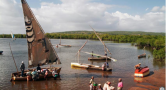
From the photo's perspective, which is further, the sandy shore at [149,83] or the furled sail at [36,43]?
the furled sail at [36,43]

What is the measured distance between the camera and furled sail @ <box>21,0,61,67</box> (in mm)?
21078

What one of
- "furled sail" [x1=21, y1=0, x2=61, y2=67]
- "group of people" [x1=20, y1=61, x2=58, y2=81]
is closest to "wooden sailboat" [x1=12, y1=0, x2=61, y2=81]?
"furled sail" [x1=21, y1=0, x2=61, y2=67]

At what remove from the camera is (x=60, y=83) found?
72.9 feet

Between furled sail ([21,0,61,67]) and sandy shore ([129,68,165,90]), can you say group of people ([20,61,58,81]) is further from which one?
sandy shore ([129,68,165,90])

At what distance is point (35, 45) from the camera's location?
73.7 ft

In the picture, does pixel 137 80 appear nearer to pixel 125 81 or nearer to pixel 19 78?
pixel 125 81

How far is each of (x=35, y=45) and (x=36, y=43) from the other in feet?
1.02

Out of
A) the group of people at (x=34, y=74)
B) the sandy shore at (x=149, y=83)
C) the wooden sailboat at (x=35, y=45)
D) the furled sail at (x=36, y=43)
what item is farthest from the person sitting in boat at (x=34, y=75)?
the sandy shore at (x=149, y=83)

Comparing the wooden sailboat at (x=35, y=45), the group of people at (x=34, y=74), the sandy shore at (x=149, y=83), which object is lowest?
the sandy shore at (x=149, y=83)

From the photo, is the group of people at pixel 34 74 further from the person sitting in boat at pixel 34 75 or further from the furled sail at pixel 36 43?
the furled sail at pixel 36 43

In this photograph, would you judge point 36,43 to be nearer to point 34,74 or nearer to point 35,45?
point 35,45

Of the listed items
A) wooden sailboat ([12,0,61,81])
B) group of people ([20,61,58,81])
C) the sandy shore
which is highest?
wooden sailboat ([12,0,61,81])

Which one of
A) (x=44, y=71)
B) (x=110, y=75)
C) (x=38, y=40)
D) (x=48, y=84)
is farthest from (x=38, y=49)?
(x=110, y=75)

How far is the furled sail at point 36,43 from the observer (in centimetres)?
2108
